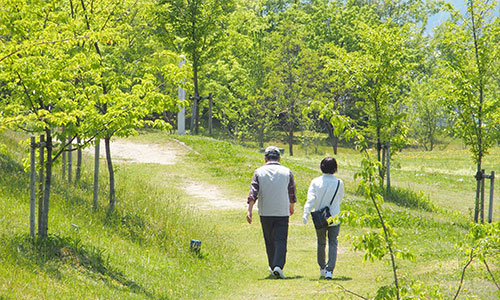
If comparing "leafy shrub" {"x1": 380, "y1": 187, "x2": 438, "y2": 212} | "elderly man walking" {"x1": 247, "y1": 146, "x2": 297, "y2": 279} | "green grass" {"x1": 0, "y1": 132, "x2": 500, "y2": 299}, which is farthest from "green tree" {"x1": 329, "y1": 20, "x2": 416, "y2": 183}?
"elderly man walking" {"x1": 247, "y1": 146, "x2": 297, "y2": 279}

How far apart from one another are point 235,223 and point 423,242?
15.7ft

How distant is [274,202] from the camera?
937 cm

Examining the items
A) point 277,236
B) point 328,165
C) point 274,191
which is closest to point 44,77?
point 274,191

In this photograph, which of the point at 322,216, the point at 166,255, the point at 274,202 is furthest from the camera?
the point at 166,255

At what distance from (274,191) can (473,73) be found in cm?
935

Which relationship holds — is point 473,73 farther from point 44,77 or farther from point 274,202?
point 44,77

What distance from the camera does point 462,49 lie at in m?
16.5

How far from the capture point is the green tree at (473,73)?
16.0m

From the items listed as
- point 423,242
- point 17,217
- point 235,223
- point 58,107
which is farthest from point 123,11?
point 423,242

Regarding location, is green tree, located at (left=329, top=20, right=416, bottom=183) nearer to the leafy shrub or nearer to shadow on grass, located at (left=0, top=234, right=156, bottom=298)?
the leafy shrub

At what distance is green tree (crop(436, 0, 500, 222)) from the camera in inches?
632

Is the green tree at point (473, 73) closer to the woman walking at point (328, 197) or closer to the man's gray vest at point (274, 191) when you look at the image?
the woman walking at point (328, 197)

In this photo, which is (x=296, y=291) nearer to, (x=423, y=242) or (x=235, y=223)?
(x=423, y=242)

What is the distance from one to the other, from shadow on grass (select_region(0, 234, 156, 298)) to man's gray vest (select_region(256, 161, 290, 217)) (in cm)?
236
